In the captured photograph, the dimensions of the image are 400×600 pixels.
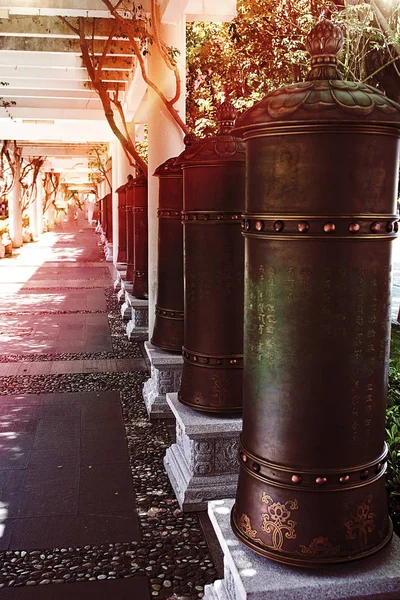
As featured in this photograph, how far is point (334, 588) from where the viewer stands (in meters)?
2.46

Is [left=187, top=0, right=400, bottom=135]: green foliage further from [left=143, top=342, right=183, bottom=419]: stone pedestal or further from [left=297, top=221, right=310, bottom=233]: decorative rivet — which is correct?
[left=297, top=221, right=310, bottom=233]: decorative rivet

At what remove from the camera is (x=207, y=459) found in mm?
4441

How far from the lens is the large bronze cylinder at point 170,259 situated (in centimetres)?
602

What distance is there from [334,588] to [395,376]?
3232mm

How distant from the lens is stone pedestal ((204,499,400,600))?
2.45 meters

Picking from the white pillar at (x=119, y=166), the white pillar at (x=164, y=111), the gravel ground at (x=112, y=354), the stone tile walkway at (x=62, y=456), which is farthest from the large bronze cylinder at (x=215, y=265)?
the white pillar at (x=119, y=166)

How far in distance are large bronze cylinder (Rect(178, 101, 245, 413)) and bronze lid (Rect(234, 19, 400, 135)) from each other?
1.76m

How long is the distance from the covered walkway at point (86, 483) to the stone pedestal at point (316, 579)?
3.23ft

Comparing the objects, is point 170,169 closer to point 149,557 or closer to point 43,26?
point 149,557

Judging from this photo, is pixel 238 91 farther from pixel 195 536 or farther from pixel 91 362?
pixel 195 536

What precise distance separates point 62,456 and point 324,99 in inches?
152

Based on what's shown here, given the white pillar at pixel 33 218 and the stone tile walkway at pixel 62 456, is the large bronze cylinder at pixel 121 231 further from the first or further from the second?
the white pillar at pixel 33 218

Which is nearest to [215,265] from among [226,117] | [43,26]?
[226,117]

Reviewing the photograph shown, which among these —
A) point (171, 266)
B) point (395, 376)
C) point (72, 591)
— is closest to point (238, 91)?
point (171, 266)
